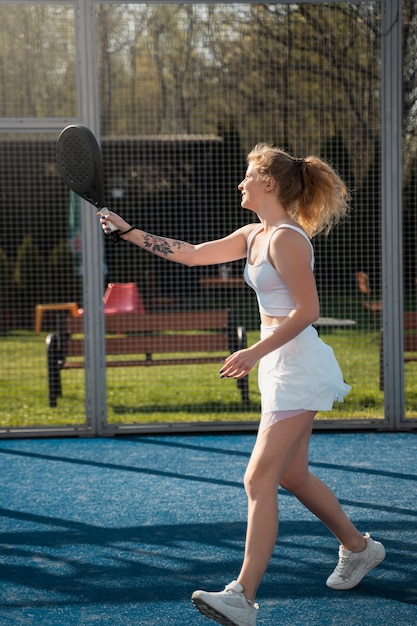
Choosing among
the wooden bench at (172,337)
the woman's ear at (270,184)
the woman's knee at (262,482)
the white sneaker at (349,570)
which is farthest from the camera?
the wooden bench at (172,337)

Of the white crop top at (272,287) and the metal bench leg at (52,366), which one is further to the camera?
the metal bench leg at (52,366)

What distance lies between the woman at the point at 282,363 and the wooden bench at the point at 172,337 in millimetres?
3943

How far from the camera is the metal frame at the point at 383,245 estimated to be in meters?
7.26

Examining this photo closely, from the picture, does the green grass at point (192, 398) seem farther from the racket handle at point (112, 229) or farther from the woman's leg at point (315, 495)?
the racket handle at point (112, 229)

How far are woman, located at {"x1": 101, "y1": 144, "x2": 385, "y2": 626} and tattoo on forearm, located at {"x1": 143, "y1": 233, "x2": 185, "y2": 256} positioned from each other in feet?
0.67

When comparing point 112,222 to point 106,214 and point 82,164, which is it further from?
point 82,164

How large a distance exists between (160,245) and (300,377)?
0.96 meters

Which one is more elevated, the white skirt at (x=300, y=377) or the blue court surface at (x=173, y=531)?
the white skirt at (x=300, y=377)

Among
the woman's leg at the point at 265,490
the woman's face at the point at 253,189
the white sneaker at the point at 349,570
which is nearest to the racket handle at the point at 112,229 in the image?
the woman's face at the point at 253,189

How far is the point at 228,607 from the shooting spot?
3.46m

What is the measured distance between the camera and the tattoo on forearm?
13.9ft

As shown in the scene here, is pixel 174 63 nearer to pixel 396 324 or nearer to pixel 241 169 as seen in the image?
pixel 241 169

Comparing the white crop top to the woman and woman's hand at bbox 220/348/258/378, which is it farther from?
woman's hand at bbox 220/348/258/378

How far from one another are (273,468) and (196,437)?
3945 mm
